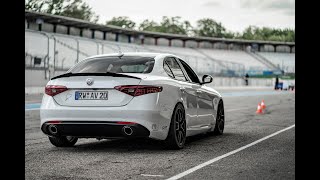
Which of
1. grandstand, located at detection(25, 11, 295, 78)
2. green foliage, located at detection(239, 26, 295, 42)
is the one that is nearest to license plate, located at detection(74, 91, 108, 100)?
grandstand, located at detection(25, 11, 295, 78)

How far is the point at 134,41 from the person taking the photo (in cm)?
7706

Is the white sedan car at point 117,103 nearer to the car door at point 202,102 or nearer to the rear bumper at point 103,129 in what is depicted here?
the rear bumper at point 103,129

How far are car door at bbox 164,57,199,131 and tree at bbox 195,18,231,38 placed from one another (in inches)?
5109

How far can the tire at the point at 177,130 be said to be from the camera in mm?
8406

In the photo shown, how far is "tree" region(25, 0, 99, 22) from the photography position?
56281mm

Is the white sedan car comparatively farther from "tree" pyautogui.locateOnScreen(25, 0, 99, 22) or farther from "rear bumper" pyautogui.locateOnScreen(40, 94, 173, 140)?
"tree" pyautogui.locateOnScreen(25, 0, 99, 22)

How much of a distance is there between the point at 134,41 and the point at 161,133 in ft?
228

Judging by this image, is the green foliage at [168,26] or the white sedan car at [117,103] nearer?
the white sedan car at [117,103]

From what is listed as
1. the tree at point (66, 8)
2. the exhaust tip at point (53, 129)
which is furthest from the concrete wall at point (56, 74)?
the exhaust tip at point (53, 129)

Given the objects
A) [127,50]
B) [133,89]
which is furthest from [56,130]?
[127,50]

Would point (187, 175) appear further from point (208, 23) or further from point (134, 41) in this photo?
point (208, 23)

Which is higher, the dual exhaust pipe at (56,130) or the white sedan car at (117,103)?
the white sedan car at (117,103)

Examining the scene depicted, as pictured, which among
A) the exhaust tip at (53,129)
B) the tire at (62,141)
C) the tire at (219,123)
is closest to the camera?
the exhaust tip at (53,129)
